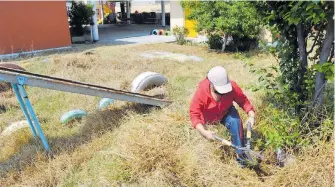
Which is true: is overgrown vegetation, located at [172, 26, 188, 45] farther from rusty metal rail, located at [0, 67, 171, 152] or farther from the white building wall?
A: rusty metal rail, located at [0, 67, 171, 152]

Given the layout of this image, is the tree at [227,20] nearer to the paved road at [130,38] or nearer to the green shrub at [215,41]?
the green shrub at [215,41]

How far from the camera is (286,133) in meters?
2.97

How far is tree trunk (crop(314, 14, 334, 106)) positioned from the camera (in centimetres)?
261

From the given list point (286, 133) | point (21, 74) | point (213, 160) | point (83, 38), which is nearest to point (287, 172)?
point (286, 133)

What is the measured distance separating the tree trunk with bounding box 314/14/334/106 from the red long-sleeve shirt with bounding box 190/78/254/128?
2.05 ft

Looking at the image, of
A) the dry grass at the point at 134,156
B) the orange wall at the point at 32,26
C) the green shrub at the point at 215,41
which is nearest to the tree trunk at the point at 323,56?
the dry grass at the point at 134,156

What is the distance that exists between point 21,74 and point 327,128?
10.8 feet

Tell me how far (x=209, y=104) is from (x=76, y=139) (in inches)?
79.4

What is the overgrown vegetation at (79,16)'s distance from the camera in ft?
50.7

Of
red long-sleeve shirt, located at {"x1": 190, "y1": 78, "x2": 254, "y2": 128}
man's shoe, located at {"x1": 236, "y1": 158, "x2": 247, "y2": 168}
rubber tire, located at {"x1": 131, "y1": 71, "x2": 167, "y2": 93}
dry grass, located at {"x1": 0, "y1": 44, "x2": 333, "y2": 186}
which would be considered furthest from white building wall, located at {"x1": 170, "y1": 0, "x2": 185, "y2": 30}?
man's shoe, located at {"x1": 236, "y1": 158, "x2": 247, "y2": 168}

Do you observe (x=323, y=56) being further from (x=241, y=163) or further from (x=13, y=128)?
(x=13, y=128)

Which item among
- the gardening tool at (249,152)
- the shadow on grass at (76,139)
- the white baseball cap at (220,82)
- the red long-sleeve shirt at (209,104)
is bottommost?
the shadow on grass at (76,139)

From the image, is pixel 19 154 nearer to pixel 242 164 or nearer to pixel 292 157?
pixel 242 164

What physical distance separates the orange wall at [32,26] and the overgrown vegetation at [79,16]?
8.69ft
